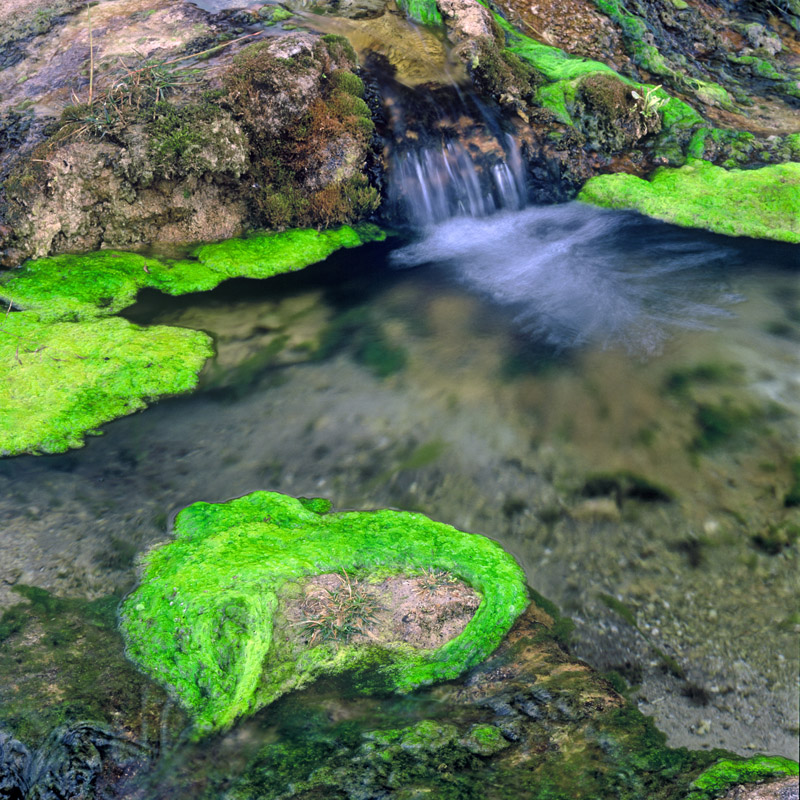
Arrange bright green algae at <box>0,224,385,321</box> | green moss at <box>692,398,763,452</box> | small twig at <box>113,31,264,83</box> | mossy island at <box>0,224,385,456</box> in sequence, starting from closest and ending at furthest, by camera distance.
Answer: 1. green moss at <box>692,398,763,452</box>
2. mossy island at <box>0,224,385,456</box>
3. bright green algae at <box>0,224,385,321</box>
4. small twig at <box>113,31,264,83</box>

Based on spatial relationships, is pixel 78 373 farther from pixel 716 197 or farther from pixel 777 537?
pixel 716 197

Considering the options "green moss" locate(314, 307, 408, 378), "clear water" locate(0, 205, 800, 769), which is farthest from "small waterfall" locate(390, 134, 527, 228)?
"green moss" locate(314, 307, 408, 378)

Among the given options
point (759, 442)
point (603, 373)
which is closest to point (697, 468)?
point (759, 442)

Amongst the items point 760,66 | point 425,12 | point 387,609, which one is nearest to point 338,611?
point 387,609

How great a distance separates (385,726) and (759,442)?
3361 millimetres

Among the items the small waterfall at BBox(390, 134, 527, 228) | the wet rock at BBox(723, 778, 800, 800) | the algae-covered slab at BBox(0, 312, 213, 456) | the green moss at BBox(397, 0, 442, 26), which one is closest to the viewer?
the wet rock at BBox(723, 778, 800, 800)

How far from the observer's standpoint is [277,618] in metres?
3.49

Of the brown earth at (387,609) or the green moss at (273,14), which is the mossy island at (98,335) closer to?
the brown earth at (387,609)

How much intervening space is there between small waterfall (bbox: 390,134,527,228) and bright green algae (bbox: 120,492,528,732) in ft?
15.9

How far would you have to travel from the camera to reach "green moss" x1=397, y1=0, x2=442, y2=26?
8891 mm

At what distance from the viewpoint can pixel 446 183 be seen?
7.88 meters

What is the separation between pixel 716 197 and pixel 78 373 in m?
7.46

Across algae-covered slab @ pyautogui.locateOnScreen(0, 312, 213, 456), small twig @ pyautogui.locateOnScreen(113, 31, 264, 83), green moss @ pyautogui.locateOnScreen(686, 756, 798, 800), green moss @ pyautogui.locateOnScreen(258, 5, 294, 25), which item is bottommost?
green moss @ pyautogui.locateOnScreen(686, 756, 798, 800)

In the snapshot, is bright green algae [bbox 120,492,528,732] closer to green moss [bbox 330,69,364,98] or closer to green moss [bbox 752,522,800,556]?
green moss [bbox 752,522,800,556]
